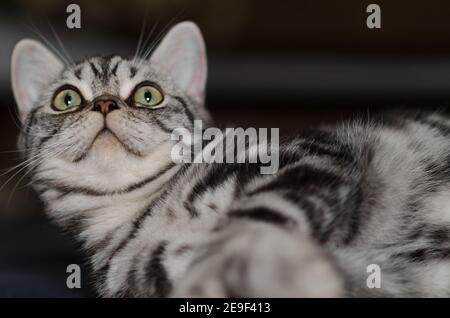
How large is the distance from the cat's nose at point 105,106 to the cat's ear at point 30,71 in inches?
9.7

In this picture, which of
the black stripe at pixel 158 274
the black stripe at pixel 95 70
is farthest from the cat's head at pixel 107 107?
the black stripe at pixel 158 274

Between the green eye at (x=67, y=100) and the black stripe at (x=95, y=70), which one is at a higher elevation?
the black stripe at (x=95, y=70)

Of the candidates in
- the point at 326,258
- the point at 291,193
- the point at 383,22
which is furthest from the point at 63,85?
the point at 383,22

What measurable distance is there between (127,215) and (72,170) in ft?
0.43

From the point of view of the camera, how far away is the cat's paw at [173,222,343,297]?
0.63 metres

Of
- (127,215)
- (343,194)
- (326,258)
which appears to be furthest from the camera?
(127,215)

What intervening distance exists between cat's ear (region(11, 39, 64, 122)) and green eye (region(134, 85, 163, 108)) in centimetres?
24

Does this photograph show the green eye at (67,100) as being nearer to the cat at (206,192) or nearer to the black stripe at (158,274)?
the cat at (206,192)

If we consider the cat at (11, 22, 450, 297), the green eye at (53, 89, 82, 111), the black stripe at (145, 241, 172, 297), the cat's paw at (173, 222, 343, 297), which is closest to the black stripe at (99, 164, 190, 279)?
the cat at (11, 22, 450, 297)

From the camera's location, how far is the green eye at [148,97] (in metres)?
1.07

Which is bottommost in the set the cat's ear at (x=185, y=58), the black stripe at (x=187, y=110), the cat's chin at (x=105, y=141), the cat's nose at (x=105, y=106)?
the cat's chin at (x=105, y=141)

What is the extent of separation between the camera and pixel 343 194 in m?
0.79

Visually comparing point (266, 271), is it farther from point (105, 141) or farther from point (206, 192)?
point (105, 141)
